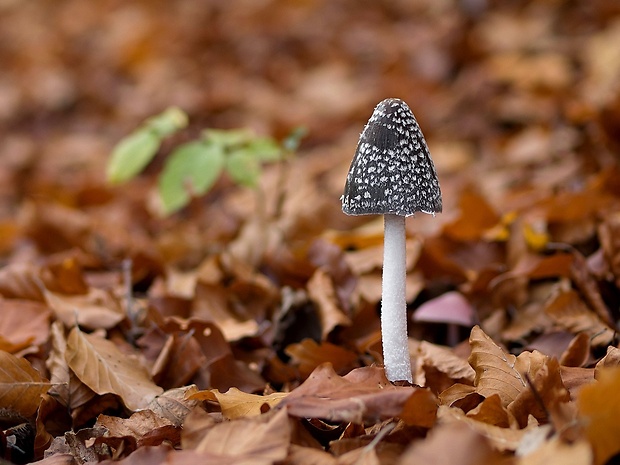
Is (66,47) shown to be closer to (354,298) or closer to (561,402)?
(354,298)

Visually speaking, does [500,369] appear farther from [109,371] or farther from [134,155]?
[134,155]

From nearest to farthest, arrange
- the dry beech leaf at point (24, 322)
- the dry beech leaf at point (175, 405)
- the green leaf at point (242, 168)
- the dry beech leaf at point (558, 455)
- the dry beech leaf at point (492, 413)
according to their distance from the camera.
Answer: the dry beech leaf at point (558, 455), the dry beech leaf at point (492, 413), the dry beech leaf at point (175, 405), the dry beech leaf at point (24, 322), the green leaf at point (242, 168)

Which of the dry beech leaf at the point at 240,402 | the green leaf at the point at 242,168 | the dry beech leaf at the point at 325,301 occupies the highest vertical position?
the green leaf at the point at 242,168

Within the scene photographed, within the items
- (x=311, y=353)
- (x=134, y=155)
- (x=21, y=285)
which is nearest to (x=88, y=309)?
(x=21, y=285)

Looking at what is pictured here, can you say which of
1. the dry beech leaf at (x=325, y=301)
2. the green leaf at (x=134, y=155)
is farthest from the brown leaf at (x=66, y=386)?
the green leaf at (x=134, y=155)

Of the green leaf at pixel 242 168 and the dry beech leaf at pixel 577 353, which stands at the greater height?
the green leaf at pixel 242 168

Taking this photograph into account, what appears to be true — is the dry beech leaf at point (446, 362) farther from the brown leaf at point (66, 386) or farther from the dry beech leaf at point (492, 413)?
the brown leaf at point (66, 386)

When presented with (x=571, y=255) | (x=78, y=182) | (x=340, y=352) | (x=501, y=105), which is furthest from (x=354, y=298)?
(x=78, y=182)
